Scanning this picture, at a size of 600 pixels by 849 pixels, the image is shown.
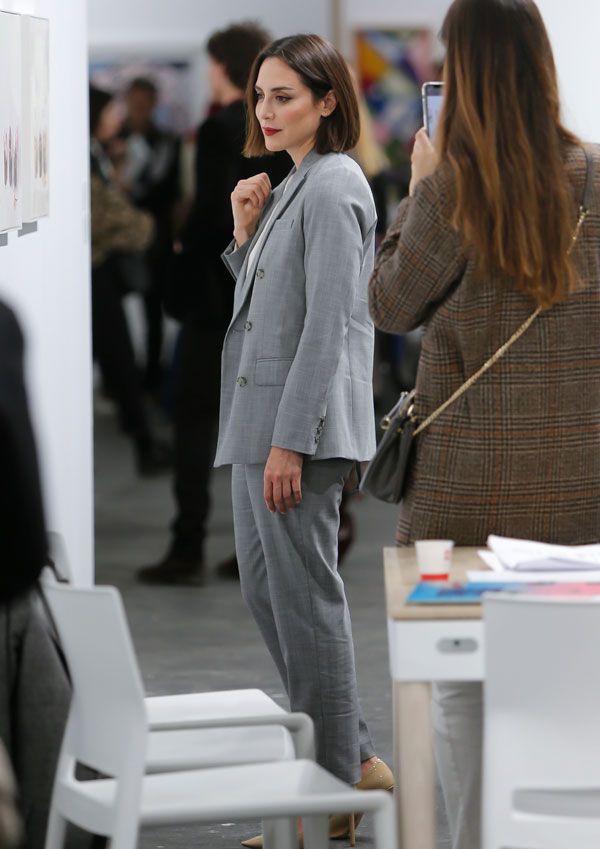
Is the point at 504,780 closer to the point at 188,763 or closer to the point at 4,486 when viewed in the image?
the point at 188,763

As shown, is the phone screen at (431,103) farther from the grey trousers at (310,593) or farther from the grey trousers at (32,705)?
the grey trousers at (32,705)

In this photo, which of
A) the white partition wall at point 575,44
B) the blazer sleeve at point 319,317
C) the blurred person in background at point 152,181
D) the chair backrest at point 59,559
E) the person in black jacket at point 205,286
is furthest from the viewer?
the blurred person in background at point 152,181

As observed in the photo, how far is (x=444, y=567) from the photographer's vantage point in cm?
258

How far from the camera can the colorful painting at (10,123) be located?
3943 mm

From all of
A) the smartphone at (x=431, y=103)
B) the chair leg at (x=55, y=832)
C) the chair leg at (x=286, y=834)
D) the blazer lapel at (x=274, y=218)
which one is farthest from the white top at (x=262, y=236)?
the chair leg at (x=55, y=832)

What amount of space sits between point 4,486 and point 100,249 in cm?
→ 753

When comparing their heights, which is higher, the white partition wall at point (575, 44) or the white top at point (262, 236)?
the white partition wall at point (575, 44)

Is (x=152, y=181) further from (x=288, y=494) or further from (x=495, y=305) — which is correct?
(x=495, y=305)

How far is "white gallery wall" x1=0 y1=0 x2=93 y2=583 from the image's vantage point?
459 centimetres

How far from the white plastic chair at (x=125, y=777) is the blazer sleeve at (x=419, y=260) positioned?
0.74 meters

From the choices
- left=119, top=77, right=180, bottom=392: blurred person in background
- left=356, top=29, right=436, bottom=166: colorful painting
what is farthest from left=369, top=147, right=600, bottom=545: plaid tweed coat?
left=356, top=29, right=436, bottom=166: colorful painting

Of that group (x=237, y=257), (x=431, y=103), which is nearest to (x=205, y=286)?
(x=237, y=257)

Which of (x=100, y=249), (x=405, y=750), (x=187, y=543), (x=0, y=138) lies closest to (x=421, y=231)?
(x=405, y=750)

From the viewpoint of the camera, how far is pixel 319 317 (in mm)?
3275
